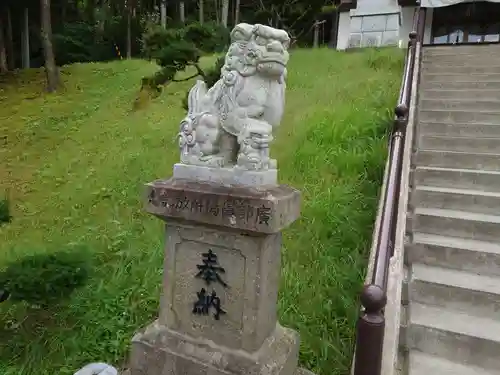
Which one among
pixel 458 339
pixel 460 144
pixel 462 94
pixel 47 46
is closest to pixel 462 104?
pixel 462 94

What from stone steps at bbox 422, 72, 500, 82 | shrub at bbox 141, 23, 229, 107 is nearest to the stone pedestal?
shrub at bbox 141, 23, 229, 107

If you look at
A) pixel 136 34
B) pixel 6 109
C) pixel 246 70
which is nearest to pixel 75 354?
pixel 246 70

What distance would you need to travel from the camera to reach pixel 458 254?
10.9 feet

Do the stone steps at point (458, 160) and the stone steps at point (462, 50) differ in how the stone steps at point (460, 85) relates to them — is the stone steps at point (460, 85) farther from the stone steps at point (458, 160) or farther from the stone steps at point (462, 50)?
the stone steps at point (462, 50)

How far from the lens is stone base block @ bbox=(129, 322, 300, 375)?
7.44 feet

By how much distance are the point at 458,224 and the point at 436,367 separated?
1542 millimetres

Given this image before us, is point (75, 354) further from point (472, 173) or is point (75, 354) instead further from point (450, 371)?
point (472, 173)

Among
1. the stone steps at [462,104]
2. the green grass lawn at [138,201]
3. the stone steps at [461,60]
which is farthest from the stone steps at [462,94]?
the stone steps at [461,60]

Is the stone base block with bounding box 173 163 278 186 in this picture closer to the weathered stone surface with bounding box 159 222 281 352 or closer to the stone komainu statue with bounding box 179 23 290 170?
the stone komainu statue with bounding box 179 23 290 170

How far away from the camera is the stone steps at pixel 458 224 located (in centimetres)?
354

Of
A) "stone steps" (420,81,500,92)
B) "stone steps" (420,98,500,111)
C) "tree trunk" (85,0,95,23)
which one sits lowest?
"stone steps" (420,98,500,111)

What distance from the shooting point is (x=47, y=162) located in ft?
24.7

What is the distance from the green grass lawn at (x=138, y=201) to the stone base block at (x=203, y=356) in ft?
1.35

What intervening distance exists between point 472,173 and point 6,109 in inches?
435
